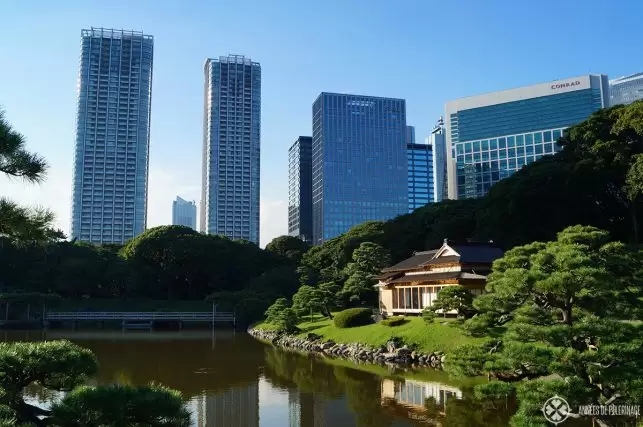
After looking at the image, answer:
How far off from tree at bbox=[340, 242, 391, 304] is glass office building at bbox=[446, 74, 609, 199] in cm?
6371

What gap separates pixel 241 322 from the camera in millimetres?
43250

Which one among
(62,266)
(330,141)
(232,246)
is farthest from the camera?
(330,141)

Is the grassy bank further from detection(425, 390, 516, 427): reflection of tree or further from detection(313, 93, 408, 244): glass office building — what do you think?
detection(313, 93, 408, 244): glass office building

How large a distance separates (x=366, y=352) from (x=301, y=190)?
97.8 meters

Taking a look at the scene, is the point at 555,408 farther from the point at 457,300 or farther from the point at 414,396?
the point at 457,300

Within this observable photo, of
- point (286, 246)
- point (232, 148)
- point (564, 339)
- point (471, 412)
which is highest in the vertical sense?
point (232, 148)

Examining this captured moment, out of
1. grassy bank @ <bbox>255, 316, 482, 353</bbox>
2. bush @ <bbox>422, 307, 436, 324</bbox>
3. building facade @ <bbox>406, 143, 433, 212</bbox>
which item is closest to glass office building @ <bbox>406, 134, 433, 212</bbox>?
building facade @ <bbox>406, 143, 433, 212</bbox>

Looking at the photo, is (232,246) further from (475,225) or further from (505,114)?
(505,114)

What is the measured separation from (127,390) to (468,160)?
101 m

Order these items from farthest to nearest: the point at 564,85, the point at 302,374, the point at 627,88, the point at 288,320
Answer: the point at 627,88 → the point at 564,85 → the point at 288,320 → the point at 302,374

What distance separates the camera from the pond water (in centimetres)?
Answer: 1219

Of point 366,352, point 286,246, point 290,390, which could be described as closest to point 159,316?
point 286,246

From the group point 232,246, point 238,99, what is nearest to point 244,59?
point 238,99

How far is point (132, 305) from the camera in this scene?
47.5m
